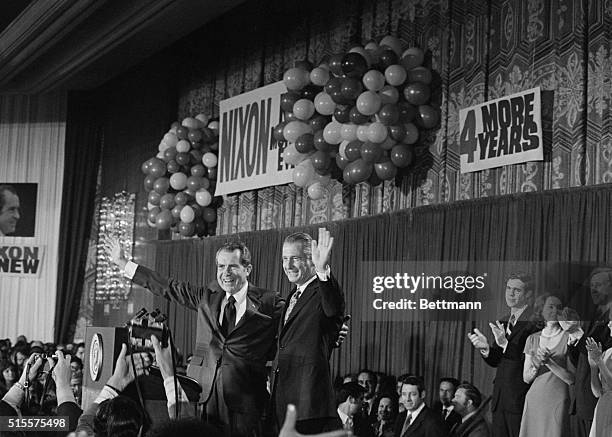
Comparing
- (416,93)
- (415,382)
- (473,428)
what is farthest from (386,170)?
(473,428)

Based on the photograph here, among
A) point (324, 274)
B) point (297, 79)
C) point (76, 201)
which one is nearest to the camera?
point (324, 274)

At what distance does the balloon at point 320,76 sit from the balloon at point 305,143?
449 millimetres

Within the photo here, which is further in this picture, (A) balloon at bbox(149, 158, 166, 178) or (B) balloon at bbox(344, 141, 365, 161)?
(A) balloon at bbox(149, 158, 166, 178)

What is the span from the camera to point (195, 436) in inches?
84.7

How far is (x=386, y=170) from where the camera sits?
8047 mm

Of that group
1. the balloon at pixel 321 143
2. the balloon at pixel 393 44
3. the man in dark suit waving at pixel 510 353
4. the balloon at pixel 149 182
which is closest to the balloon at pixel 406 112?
the balloon at pixel 393 44

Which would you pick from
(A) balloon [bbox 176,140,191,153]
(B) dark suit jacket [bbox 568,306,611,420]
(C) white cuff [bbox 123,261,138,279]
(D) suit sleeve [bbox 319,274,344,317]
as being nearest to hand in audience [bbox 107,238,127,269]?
(C) white cuff [bbox 123,261,138,279]

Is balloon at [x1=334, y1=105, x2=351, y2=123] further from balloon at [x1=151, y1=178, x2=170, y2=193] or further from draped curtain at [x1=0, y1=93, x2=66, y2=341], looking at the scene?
draped curtain at [x1=0, y1=93, x2=66, y2=341]

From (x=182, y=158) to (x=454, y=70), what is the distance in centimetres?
357

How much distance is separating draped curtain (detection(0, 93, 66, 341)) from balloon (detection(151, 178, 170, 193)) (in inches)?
121

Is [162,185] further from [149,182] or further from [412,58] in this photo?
[412,58]

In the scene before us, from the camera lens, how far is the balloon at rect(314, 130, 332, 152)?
8329 mm

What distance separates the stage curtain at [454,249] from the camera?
21.8 ft

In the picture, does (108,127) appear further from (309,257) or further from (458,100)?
(309,257)
